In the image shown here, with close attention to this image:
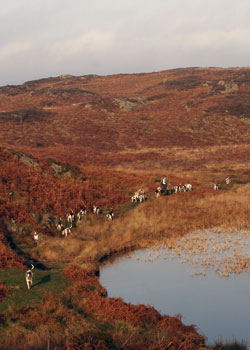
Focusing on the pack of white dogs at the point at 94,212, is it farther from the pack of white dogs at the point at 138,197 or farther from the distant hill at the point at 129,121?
the distant hill at the point at 129,121

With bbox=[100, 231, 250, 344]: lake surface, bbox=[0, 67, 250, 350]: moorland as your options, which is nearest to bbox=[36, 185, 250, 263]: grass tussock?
bbox=[0, 67, 250, 350]: moorland

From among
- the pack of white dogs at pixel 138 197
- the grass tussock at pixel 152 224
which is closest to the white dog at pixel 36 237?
the grass tussock at pixel 152 224

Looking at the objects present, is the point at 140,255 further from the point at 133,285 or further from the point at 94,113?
the point at 94,113

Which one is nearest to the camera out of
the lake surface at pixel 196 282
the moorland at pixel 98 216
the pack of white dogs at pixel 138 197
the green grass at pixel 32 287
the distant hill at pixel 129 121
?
the moorland at pixel 98 216

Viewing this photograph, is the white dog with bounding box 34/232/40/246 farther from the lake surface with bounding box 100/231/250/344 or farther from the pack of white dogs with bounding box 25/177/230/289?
the lake surface with bounding box 100/231/250/344

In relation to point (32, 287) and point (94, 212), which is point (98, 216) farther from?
point (32, 287)

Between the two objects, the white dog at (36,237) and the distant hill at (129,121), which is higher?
the distant hill at (129,121)

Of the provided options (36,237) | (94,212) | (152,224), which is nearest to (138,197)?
(94,212)
